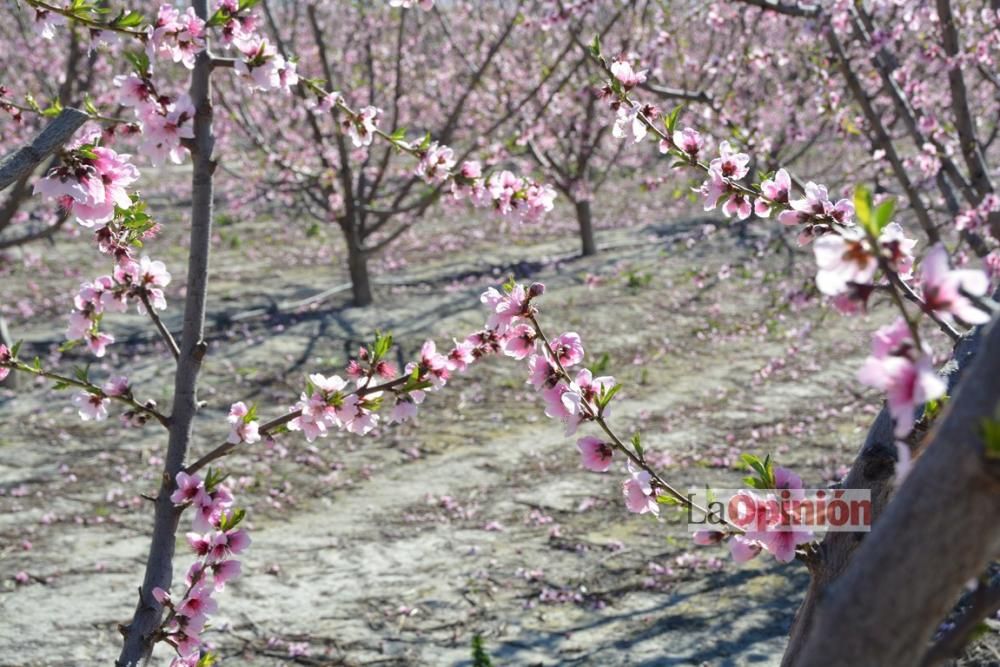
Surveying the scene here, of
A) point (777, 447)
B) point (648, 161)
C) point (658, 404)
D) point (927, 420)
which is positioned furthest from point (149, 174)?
point (927, 420)

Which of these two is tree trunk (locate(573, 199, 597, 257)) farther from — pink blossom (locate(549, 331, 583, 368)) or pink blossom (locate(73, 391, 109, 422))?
pink blossom (locate(73, 391, 109, 422))

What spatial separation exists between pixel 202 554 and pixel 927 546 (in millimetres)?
2044

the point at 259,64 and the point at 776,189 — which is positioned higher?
the point at 259,64

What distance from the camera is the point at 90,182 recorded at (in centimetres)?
215

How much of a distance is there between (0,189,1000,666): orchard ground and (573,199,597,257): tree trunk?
0.59 meters

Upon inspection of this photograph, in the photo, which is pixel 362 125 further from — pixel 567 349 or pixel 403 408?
pixel 567 349

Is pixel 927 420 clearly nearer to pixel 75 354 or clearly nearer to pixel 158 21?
pixel 158 21

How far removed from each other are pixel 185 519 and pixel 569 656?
3236mm

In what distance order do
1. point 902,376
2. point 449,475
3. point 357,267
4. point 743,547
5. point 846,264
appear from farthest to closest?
point 357,267 → point 449,475 → point 743,547 → point 846,264 → point 902,376

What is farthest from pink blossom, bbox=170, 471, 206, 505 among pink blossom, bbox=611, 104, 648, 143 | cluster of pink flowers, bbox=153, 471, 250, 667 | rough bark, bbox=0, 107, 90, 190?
pink blossom, bbox=611, 104, 648, 143

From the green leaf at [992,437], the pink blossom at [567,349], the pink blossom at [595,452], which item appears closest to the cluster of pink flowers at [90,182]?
the pink blossom at [567,349]

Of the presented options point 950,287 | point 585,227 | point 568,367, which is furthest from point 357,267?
point 950,287

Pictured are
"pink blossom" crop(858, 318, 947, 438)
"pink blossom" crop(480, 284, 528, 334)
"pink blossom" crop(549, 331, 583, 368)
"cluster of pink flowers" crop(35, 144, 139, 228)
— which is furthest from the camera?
"pink blossom" crop(549, 331, 583, 368)

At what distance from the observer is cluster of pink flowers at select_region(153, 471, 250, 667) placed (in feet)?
7.91
